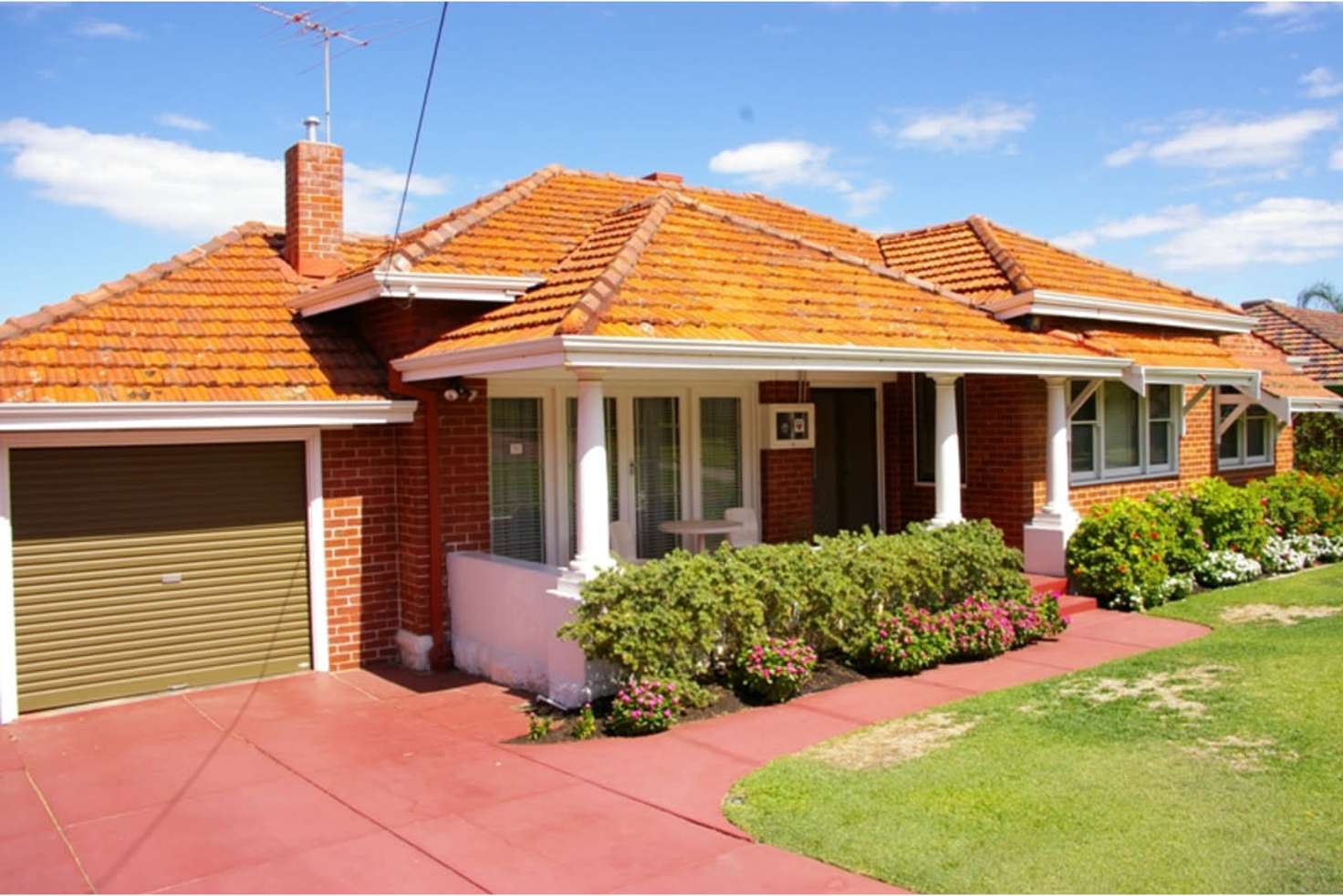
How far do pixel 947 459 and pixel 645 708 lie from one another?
189 inches

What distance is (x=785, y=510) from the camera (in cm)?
1254

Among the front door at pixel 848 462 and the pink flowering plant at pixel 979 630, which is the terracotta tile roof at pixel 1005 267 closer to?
the front door at pixel 848 462

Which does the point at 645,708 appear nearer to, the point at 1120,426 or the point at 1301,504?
the point at 1120,426

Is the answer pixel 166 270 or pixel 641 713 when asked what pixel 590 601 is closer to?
pixel 641 713

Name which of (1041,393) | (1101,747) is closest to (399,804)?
(1101,747)

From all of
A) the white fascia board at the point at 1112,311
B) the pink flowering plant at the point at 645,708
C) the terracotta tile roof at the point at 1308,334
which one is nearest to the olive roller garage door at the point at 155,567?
the pink flowering plant at the point at 645,708

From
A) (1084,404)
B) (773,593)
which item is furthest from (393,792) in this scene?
(1084,404)

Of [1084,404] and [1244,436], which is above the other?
[1084,404]

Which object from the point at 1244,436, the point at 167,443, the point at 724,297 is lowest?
the point at 1244,436

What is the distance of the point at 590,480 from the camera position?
8383 millimetres

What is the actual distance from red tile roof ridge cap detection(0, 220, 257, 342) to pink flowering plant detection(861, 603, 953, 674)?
7.39 m

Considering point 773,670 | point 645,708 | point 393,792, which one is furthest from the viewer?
point 773,670

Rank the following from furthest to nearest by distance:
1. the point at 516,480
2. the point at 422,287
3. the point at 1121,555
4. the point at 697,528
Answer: the point at 1121,555 < the point at 697,528 < the point at 516,480 < the point at 422,287

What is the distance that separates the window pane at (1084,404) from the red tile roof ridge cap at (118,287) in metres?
9.44
